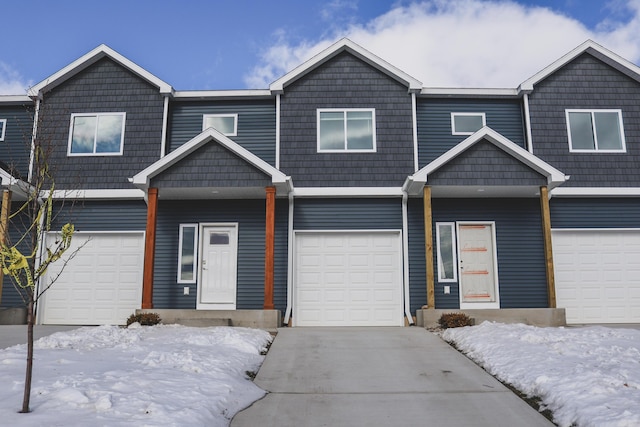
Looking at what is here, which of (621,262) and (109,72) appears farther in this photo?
(109,72)

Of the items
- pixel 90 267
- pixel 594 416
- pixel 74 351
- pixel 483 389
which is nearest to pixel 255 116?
pixel 90 267

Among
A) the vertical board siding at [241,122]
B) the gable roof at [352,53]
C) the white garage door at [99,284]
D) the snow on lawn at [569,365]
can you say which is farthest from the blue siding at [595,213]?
the white garage door at [99,284]

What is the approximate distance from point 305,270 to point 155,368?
6.28m

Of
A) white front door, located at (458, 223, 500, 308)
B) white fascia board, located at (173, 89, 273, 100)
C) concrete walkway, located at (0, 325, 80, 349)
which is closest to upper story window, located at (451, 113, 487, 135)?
white front door, located at (458, 223, 500, 308)

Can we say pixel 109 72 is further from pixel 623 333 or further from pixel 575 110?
pixel 623 333

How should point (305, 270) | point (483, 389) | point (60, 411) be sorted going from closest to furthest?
point (60, 411)
point (483, 389)
point (305, 270)

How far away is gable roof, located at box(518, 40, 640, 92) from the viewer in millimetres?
13391

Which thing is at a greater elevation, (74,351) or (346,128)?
(346,128)

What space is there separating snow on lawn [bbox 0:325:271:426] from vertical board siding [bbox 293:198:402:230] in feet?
13.6

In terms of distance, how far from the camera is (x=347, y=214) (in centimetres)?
1271

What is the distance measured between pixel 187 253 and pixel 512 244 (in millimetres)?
7766

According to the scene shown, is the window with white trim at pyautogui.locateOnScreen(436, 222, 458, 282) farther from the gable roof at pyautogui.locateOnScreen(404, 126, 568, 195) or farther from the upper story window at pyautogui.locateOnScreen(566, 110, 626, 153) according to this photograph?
the upper story window at pyautogui.locateOnScreen(566, 110, 626, 153)

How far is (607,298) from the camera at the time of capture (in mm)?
12633

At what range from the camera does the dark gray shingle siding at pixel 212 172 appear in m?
11.5
